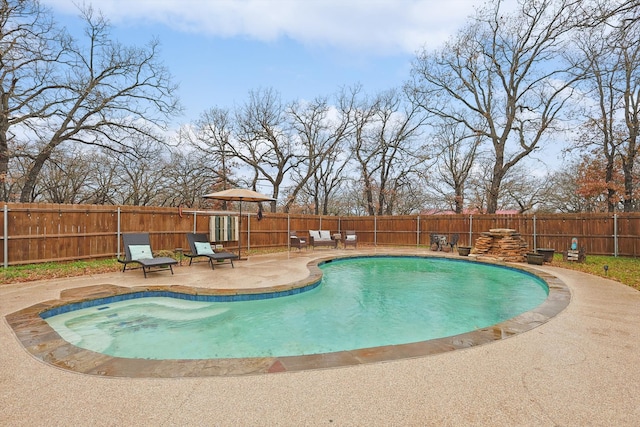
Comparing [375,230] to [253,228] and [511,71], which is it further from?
[511,71]

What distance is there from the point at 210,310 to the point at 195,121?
1791 centimetres

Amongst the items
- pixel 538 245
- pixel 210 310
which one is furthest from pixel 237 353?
pixel 538 245

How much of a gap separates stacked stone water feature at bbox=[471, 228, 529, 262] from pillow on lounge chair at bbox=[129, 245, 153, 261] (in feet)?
32.7

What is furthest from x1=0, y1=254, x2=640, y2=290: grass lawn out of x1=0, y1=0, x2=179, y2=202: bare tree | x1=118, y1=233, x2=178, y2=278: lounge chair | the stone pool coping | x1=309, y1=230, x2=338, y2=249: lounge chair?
x1=309, y1=230, x2=338, y2=249: lounge chair

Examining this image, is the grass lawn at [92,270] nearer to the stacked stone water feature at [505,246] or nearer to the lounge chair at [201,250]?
the stacked stone water feature at [505,246]

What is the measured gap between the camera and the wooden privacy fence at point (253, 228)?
7.20m

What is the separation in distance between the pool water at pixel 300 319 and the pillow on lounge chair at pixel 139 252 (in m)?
2.26

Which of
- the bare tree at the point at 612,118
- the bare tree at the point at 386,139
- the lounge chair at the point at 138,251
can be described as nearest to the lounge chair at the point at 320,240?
the lounge chair at the point at 138,251

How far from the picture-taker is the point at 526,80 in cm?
1478

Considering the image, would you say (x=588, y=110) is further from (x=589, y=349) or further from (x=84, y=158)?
(x=84, y=158)

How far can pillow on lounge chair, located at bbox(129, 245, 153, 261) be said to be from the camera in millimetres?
7105

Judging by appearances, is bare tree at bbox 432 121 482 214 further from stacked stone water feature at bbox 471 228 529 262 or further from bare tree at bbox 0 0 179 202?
bare tree at bbox 0 0 179 202

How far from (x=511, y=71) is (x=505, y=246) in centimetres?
966

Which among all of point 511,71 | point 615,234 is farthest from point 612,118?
point 615,234
